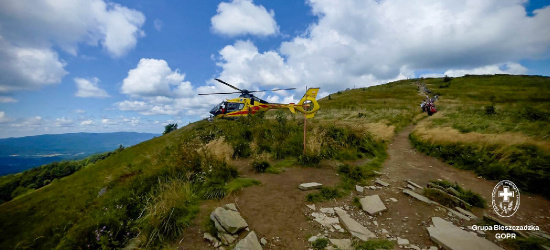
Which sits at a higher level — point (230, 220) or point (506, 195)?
point (230, 220)

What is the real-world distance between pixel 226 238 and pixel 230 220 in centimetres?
42

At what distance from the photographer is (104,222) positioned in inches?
181

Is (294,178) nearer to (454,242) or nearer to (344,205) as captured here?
(344,205)

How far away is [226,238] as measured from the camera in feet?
14.2

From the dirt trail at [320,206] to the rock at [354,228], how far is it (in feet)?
0.82

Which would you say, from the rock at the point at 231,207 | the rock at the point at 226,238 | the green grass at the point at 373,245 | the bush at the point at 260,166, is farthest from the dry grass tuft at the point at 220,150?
the green grass at the point at 373,245

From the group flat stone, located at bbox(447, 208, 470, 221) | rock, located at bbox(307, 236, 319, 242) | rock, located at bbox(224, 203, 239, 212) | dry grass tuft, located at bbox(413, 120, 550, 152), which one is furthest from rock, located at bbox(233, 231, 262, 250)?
dry grass tuft, located at bbox(413, 120, 550, 152)

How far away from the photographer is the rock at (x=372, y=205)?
560 cm

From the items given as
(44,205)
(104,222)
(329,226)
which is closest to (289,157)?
(329,226)

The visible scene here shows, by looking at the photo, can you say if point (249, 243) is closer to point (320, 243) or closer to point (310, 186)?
point (320, 243)

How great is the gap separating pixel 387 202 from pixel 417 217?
0.96 meters

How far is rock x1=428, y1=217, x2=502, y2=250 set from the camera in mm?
4004

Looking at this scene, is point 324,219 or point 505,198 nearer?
point 324,219

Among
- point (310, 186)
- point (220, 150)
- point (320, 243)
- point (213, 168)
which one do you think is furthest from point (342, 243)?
point (220, 150)
